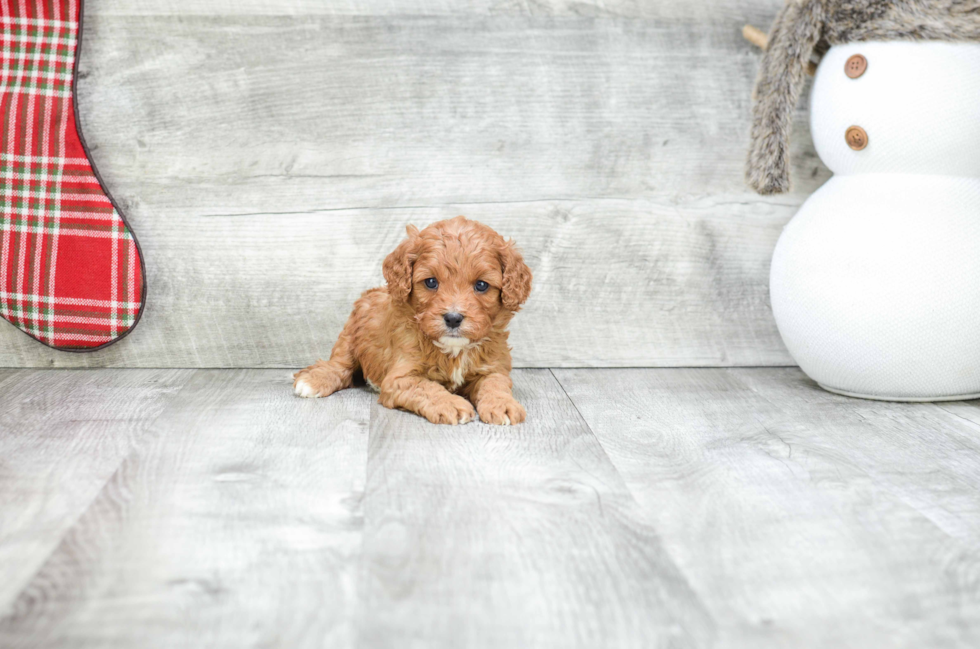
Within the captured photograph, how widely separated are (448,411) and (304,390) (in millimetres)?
432

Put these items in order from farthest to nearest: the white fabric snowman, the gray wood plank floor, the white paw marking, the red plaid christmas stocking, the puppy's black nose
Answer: the red plaid christmas stocking
the white paw marking
the white fabric snowman
the puppy's black nose
the gray wood plank floor

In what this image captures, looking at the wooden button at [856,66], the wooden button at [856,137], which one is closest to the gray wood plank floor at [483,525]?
the wooden button at [856,137]

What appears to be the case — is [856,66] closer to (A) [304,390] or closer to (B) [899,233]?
(B) [899,233]

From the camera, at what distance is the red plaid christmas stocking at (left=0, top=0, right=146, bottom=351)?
2.21m

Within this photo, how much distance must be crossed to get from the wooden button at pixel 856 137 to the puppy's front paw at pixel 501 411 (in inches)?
41.0

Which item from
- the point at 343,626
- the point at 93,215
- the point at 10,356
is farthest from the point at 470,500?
the point at 10,356

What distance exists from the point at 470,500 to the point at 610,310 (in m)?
1.22

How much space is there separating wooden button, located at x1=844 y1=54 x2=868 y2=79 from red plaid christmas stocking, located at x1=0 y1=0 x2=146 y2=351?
1.90 m

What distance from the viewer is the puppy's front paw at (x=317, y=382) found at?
2.02 meters

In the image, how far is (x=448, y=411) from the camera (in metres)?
1.79

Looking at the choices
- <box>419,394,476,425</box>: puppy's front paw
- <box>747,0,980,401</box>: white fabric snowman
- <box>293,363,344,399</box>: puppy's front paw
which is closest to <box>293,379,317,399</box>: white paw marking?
<box>293,363,344,399</box>: puppy's front paw

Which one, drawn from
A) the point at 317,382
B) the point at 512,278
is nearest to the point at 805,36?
the point at 512,278

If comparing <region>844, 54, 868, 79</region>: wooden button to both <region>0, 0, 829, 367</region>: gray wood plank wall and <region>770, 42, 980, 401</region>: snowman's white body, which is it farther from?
<region>0, 0, 829, 367</region>: gray wood plank wall

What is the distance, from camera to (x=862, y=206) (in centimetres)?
200
